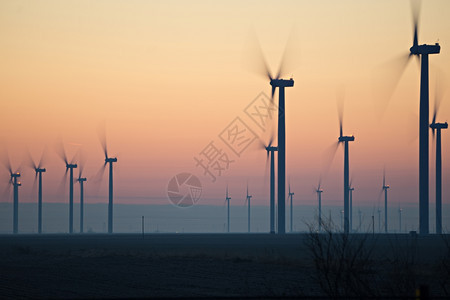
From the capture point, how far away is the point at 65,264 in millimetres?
60812

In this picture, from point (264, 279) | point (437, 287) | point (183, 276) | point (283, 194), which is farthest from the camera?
point (283, 194)

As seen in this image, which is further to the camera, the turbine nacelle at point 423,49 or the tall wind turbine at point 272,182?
the tall wind turbine at point 272,182

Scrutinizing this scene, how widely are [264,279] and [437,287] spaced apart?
33.4 ft

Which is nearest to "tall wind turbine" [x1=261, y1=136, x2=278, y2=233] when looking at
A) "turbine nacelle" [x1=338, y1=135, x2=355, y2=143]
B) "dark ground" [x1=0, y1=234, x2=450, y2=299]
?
"turbine nacelle" [x1=338, y1=135, x2=355, y2=143]

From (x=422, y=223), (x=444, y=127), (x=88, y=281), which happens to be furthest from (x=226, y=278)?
(x=444, y=127)

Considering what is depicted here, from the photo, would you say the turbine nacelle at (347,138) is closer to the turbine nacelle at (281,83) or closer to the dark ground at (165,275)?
the turbine nacelle at (281,83)

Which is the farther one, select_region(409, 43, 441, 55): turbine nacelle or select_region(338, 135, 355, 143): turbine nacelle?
select_region(338, 135, 355, 143): turbine nacelle

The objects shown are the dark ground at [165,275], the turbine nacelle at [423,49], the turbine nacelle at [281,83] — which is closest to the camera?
the dark ground at [165,275]

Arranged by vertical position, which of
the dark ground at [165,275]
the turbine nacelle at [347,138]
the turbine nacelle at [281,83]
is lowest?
the dark ground at [165,275]

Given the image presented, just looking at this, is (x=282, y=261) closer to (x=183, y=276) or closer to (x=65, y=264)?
(x=183, y=276)

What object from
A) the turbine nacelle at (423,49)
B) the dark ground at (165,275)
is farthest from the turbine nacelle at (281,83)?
the dark ground at (165,275)

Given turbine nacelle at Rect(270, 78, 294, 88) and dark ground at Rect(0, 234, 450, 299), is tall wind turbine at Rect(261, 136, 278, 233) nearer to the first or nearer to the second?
turbine nacelle at Rect(270, 78, 294, 88)

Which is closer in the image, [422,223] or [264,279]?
[264,279]

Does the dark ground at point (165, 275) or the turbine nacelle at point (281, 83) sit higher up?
the turbine nacelle at point (281, 83)
